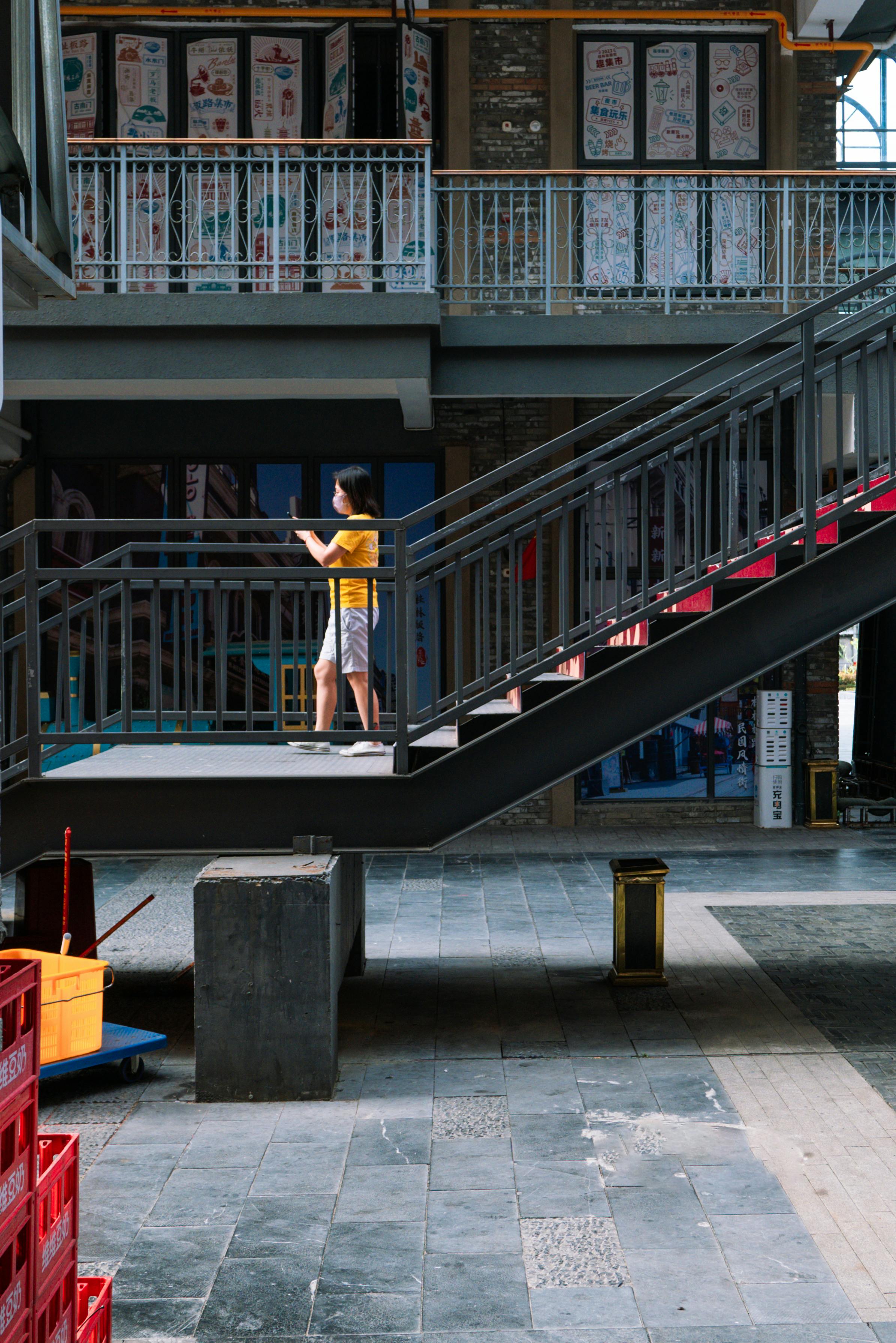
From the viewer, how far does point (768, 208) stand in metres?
14.5

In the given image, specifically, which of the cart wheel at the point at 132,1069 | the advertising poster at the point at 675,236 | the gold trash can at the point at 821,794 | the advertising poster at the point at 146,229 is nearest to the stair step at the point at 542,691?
the cart wheel at the point at 132,1069

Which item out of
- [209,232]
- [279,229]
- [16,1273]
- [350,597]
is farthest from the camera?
[209,232]

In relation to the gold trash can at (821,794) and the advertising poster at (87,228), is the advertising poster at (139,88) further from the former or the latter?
the gold trash can at (821,794)

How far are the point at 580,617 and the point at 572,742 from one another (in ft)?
24.9

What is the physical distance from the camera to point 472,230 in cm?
1472

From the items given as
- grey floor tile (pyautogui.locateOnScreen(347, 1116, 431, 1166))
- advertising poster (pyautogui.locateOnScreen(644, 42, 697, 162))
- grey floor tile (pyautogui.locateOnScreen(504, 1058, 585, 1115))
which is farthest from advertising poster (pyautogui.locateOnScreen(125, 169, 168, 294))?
grey floor tile (pyautogui.locateOnScreen(347, 1116, 431, 1166))

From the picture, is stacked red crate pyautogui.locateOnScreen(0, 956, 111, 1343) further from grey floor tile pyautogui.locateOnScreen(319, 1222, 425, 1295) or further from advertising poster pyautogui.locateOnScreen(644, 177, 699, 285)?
advertising poster pyautogui.locateOnScreen(644, 177, 699, 285)

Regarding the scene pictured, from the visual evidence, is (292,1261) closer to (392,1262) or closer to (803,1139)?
(392,1262)

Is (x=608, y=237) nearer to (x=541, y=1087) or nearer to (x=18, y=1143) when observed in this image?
(x=541, y=1087)

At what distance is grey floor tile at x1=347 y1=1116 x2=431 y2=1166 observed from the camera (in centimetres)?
544

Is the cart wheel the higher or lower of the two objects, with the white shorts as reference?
lower

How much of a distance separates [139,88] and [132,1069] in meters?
12.1

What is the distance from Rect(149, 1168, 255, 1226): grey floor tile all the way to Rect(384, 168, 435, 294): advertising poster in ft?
29.1

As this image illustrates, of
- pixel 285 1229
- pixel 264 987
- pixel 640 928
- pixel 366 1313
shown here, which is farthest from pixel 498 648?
pixel 366 1313
